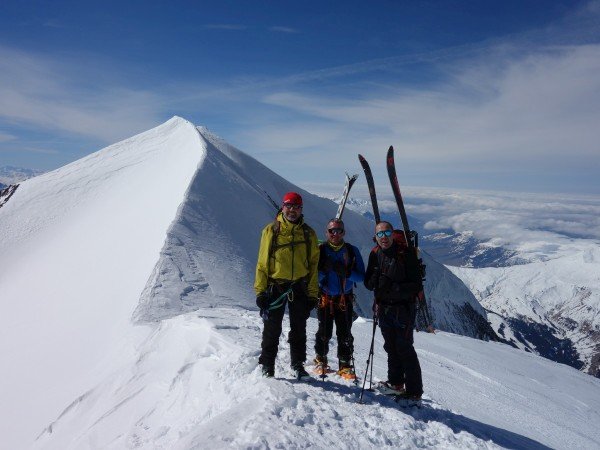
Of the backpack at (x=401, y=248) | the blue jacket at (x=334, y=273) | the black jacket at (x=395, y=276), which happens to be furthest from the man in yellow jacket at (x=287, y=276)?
the backpack at (x=401, y=248)

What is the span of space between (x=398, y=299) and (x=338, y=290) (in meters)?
1.48

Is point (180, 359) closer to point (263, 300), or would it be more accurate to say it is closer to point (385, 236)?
point (263, 300)

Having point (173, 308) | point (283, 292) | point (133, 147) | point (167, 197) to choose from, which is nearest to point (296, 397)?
point (283, 292)

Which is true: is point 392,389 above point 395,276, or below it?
below

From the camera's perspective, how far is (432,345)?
16.8m

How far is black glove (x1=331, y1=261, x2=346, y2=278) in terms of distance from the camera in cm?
792

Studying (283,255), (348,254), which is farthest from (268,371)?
(348,254)

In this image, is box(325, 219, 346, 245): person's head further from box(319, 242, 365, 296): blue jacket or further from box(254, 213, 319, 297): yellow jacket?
box(254, 213, 319, 297): yellow jacket

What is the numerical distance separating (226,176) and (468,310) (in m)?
59.5

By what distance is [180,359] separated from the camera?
9.01 metres

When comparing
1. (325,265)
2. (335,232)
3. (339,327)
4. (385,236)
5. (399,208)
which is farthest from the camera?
(399,208)

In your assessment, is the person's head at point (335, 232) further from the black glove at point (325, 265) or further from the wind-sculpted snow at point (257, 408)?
the wind-sculpted snow at point (257, 408)

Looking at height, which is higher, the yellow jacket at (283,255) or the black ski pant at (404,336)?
the yellow jacket at (283,255)

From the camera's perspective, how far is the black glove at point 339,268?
7916 mm
